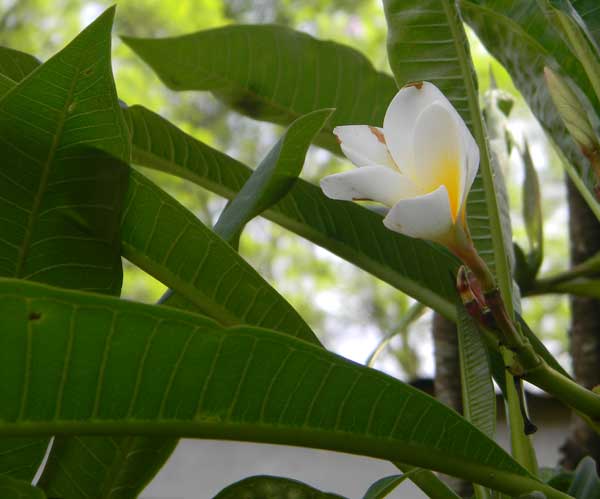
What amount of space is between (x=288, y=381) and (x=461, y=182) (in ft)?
0.41

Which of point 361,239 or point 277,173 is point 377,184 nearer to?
point 277,173

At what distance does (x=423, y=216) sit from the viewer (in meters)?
0.38

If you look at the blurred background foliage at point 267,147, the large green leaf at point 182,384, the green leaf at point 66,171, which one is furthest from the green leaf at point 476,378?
the blurred background foliage at point 267,147

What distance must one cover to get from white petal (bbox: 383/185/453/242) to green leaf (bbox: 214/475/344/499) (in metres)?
0.19

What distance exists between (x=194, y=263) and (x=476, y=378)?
0.18 metres

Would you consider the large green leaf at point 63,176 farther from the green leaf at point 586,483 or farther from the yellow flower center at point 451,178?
the green leaf at point 586,483

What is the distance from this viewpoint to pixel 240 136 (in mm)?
8664

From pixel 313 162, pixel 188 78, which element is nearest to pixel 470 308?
pixel 188 78

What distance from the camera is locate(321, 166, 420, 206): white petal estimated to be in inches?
15.4

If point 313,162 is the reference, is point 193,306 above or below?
below

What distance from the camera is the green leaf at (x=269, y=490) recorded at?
49 centimetres

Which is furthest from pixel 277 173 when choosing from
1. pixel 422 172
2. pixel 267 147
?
pixel 267 147

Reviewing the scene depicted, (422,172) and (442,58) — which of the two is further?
(442,58)

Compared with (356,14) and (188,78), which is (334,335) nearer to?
(356,14)
